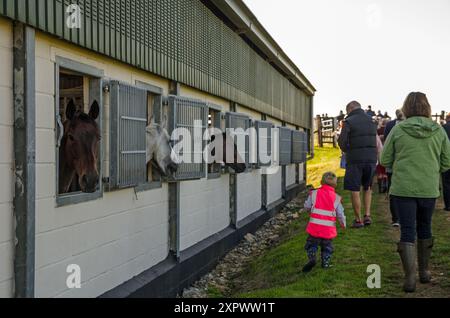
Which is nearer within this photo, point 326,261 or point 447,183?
point 326,261

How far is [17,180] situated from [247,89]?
340 inches

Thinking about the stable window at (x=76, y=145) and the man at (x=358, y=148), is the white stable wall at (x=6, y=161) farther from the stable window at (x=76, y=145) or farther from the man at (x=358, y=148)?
the man at (x=358, y=148)

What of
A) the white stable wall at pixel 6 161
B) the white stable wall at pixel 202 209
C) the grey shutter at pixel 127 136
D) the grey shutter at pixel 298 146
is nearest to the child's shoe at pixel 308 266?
the white stable wall at pixel 202 209

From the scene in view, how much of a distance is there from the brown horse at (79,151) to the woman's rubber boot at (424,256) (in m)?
3.48

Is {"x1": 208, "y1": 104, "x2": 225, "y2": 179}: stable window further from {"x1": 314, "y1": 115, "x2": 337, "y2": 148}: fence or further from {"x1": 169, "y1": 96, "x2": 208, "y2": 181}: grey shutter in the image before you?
{"x1": 314, "y1": 115, "x2": 337, "y2": 148}: fence

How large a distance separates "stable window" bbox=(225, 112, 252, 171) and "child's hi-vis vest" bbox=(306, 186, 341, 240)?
3061 millimetres

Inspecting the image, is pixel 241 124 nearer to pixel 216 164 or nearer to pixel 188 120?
pixel 216 164

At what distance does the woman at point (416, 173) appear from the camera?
5.47 m

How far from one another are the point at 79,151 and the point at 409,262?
3502 mm

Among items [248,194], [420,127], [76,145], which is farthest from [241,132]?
[76,145]

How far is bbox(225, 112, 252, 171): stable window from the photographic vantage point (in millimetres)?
9897

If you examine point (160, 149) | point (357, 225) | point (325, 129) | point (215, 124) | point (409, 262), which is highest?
point (325, 129)

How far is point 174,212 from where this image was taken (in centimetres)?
734
